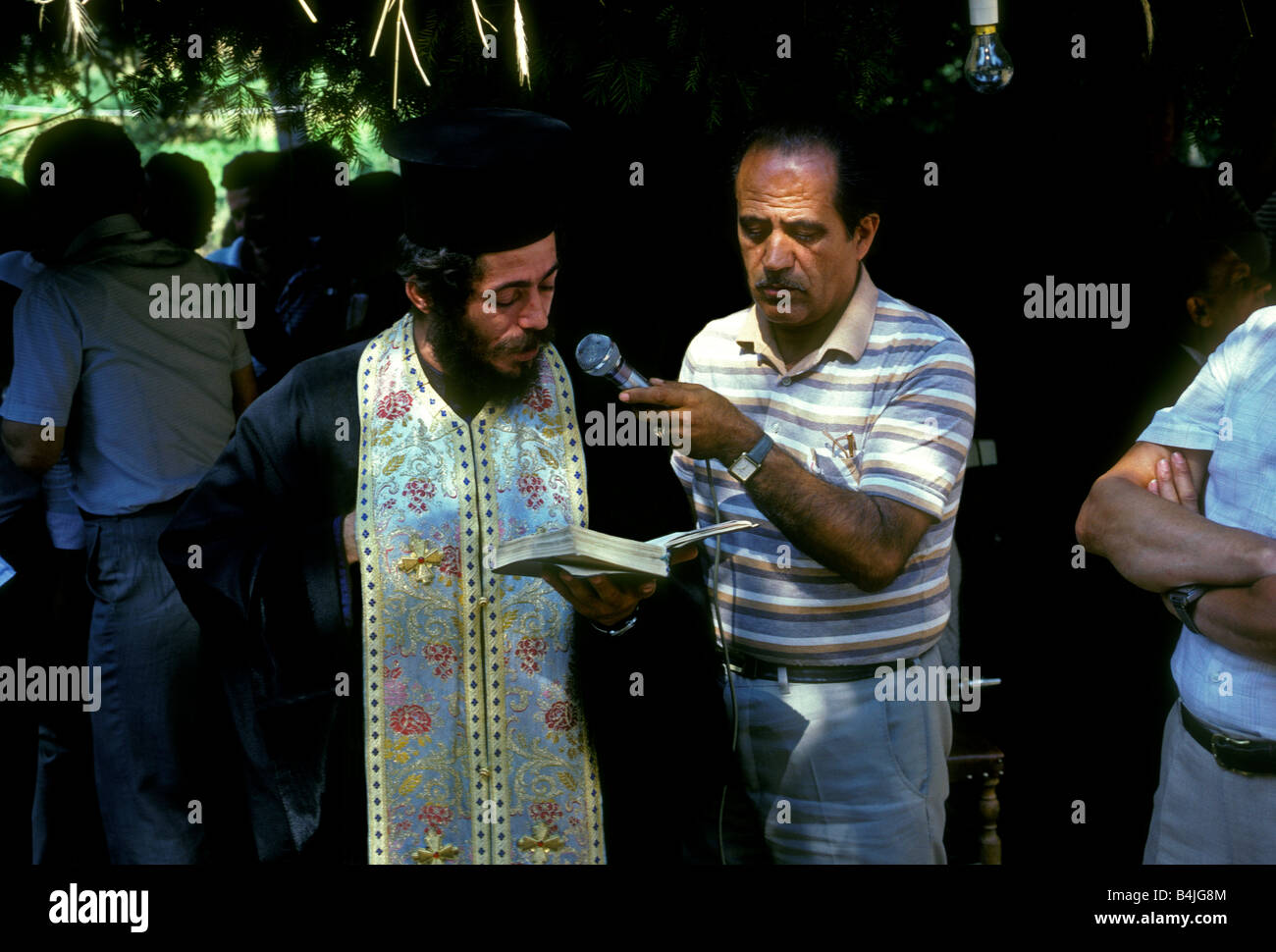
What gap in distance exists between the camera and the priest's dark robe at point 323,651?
280 cm

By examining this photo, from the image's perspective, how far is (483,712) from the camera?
2900 millimetres

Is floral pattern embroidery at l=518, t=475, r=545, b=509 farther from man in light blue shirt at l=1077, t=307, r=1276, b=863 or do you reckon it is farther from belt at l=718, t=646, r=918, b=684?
man in light blue shirt at l=1077, t=307, r=1276, b=863

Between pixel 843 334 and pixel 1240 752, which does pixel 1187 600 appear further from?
pixel 843 334

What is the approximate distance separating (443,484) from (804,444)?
2.67 feet

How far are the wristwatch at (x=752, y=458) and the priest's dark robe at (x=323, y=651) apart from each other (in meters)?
0.38

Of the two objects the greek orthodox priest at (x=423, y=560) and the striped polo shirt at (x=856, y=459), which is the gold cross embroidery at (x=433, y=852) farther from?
the striped polo shirt at (x=856, y=459)

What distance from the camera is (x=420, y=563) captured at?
113 inches

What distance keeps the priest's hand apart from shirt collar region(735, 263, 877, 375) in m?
0.66

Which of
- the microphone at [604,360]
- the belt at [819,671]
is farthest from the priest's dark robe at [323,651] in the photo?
the microphone at [604,360]

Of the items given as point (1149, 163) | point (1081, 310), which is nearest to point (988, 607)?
point (1081, 310)

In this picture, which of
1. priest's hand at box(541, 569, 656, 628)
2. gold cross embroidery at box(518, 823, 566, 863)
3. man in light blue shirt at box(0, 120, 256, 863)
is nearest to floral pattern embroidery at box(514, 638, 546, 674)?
priest's hand at box(541, 569, 656, 628)

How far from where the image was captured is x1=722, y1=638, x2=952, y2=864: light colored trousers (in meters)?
2.88
